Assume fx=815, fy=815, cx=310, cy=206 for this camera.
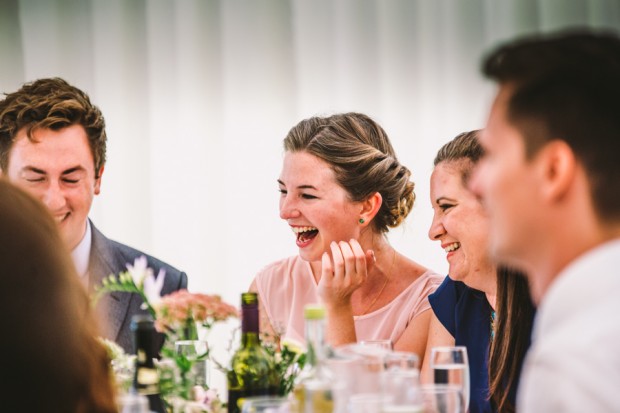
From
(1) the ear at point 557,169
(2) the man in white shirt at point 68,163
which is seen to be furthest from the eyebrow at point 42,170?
(1) the ear at point 557,169

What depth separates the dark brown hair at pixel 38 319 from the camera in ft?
3.04

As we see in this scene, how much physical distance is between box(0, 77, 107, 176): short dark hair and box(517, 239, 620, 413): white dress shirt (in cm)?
210

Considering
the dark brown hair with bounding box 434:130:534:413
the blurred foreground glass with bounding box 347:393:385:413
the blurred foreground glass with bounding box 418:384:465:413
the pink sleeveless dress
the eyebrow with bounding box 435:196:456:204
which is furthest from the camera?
the pink sleeveless dress

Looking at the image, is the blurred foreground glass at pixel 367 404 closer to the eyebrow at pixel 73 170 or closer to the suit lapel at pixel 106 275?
the suit lapel at pixel 106 275

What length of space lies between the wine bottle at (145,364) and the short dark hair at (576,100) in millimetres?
709

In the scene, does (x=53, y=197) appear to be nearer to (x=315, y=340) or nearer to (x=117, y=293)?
(x=117, y=293)

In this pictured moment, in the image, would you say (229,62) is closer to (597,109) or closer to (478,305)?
(478,305)

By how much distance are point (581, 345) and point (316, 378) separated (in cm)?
65

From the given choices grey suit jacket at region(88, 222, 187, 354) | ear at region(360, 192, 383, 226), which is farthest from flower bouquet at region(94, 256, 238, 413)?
ear at region(360, 192, 383, 226)

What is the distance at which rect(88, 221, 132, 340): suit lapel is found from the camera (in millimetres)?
2541

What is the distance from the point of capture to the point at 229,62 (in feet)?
11.7

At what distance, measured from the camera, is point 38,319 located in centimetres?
94

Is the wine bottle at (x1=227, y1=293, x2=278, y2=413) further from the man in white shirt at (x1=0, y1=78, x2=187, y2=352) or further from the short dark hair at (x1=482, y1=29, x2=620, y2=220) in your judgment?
the man in white shirt at (x1=0, y1=78, x2=187, y2=352)

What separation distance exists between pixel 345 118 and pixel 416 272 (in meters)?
0.59
